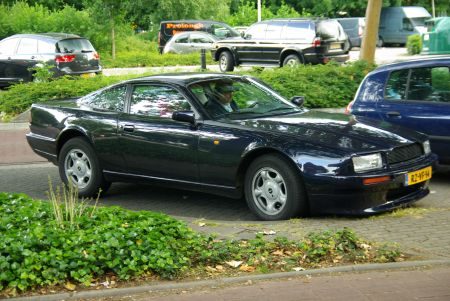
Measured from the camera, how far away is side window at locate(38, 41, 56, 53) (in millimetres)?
22802

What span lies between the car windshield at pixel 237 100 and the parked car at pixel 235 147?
0.5 inches

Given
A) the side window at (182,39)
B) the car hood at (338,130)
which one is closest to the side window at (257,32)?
the side window at (182,39)

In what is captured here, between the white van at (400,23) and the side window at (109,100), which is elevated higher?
the white van at (400,23)

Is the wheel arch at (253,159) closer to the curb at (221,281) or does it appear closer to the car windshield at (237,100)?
the car windshield at (237,100)

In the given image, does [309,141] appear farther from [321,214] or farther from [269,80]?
[269,80]

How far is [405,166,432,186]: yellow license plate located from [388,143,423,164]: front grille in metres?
0.15

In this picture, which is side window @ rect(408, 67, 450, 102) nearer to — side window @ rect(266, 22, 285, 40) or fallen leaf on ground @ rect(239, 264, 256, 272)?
fallen leaf on ground @ rect(239, 264, 256, 272)

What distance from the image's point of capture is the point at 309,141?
26.2ft

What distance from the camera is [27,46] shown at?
2327 centimetres

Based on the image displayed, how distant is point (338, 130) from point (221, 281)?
2898 mm

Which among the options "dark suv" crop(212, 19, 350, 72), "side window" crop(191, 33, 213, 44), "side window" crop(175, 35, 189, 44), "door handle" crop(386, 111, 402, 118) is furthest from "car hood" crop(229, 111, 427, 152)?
"side window" crop(175, 35, 189, 44)

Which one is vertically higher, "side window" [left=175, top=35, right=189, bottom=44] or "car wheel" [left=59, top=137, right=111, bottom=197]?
"side window" [left=175, top=35, right=189, bottom=44]

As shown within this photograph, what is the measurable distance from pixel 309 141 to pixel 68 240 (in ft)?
9.28

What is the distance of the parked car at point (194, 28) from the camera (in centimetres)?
3653
